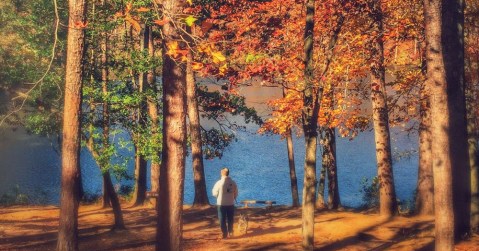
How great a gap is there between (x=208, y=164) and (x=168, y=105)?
119ft

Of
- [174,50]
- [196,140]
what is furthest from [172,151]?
[196,140]

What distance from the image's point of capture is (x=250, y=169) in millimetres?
43250

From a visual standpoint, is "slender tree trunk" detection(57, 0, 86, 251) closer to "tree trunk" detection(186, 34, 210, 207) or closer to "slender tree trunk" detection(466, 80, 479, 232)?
"slender tree trunk" detection(466, 80, 479, 232)

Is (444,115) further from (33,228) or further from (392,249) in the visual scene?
(33,228)

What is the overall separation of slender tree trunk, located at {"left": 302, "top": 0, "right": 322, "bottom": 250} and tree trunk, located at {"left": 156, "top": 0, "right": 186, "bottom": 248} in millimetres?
3567

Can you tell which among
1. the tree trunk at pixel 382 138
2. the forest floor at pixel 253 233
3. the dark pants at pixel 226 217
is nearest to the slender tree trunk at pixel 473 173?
the forest floor at pixel 253 233

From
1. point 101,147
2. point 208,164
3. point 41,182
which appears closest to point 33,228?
point 101,147

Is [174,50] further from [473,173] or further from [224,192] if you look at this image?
[473,173]

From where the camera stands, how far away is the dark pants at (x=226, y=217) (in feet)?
42.9

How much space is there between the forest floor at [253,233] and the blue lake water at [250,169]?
1391 cm

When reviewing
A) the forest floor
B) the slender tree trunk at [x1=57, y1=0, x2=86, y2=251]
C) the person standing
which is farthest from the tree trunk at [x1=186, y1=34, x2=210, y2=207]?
the slender tree trunk at [x1=57, y1=0, x2=86, y2=251]

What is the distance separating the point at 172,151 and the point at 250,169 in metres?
34.2

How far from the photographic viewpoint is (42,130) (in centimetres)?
1983

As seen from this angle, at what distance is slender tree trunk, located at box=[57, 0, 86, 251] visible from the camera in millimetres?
10117
